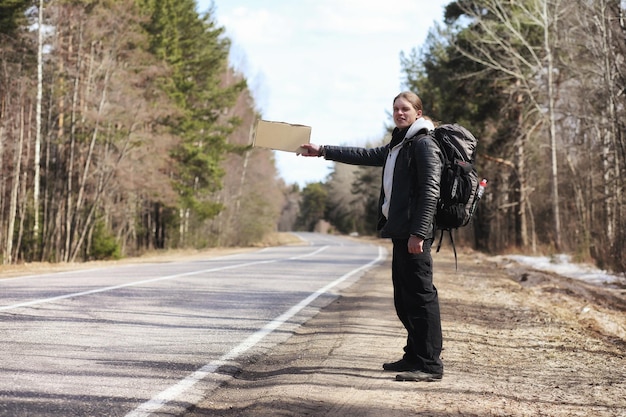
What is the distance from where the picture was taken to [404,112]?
17.3 ft

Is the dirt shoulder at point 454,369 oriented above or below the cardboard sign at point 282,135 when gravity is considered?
below

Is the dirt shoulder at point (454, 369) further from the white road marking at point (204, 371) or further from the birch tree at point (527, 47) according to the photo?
the birch tree at point (527, 47)

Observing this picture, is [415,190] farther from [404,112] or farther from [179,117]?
[179,117]

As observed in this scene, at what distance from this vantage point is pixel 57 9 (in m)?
25.5

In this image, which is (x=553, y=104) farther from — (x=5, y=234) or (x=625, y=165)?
(x=5, y=234)

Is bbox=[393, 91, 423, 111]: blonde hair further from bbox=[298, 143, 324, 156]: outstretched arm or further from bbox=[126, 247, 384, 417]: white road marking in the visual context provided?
bbox=[126, 247, 384, 417]: white road marking

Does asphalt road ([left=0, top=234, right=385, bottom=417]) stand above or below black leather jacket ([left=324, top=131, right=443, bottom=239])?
below

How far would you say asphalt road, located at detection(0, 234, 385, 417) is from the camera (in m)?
4.28

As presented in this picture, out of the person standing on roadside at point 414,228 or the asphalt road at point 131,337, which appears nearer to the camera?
the asphalt road at point 131,337

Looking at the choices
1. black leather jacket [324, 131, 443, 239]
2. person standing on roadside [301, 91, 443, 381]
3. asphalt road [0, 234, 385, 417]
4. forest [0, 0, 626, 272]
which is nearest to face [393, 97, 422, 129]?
person standing on roadside [301, 91, 443, 381]

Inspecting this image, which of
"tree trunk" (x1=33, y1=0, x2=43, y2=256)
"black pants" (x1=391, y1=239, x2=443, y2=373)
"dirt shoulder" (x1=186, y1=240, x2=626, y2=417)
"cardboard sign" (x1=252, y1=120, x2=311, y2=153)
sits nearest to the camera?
"dirt shoulder" (x1=186, y1=240, x2=626, y2=417)

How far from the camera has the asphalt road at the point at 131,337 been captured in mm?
4277

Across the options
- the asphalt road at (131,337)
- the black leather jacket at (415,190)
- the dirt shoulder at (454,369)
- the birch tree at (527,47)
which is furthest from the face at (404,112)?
the birch tree at (527,47)

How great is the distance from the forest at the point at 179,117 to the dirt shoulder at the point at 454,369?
28.5 ft
